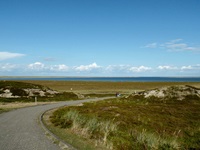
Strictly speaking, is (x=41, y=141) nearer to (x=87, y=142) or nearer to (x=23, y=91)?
(x=87, y=142)

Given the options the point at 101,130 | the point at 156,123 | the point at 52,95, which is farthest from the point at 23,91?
the point at 101,130

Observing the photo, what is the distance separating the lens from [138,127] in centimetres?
2462

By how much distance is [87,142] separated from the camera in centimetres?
1509

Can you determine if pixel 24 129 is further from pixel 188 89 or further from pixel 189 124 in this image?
pixel 188 89

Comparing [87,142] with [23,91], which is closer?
[87,142]

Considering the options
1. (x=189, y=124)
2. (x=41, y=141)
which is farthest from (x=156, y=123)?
(x=41, y=141)

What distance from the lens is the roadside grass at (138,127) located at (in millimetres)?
15611

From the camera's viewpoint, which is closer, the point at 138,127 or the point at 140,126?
the point at 138,127

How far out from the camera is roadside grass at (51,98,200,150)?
15611 mm

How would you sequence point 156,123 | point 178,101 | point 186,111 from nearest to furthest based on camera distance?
point 156,123
point 186,111
point 178,101

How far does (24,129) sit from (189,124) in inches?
717

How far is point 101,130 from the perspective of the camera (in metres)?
18.7

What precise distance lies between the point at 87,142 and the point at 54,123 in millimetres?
8109

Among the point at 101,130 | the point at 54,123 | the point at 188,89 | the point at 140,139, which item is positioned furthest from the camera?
the point at 188,89
